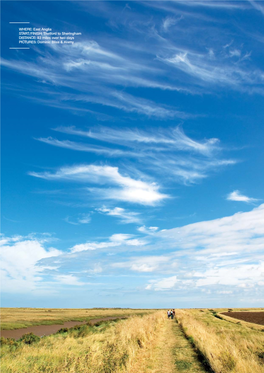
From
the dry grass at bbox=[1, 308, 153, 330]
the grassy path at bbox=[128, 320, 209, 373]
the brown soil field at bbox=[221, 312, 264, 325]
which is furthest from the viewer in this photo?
the dry grass at bbox=[1, 308, 153, 330]

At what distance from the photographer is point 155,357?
45.4 feet

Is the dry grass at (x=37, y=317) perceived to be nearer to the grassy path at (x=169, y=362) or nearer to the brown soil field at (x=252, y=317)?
the brown soil field at (x=252, y=317)

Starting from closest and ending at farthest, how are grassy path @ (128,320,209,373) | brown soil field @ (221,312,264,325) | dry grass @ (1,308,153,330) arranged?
grassy path @ (128,320,209,373) → brown soil field @ (221,312,264,325) → dry grass @ (1,308,153,330)

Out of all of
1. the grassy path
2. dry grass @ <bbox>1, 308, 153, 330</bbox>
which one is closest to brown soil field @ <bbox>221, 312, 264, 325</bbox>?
the grassy path

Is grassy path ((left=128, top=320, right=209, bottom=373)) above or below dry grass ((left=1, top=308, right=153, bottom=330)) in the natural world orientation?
above

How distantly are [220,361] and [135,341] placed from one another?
6869mm

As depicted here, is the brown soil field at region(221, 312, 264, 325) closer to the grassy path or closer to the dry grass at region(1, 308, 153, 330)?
the grassy path

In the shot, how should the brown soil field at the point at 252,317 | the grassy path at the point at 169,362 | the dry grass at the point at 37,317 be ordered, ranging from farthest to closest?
1. the dry grass at the point at 37,317
2. the brown soil field at the point at 252,317
3. the grassy path at the point at 169,362

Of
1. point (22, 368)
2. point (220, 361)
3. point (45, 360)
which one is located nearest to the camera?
point (220, 361)

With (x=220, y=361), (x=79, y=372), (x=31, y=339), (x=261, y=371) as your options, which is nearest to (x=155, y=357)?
(x=220, y=361)

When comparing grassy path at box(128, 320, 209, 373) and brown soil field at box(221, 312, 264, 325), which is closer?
grassy path at box(128, 320, 209, 373)

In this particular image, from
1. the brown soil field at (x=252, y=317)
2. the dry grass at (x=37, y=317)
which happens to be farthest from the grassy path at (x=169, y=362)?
the dry grass at (x=37, y=317)

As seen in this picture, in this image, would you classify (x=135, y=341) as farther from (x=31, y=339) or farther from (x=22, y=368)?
(x=31, y=339)

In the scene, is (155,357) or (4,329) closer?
(155,357)
